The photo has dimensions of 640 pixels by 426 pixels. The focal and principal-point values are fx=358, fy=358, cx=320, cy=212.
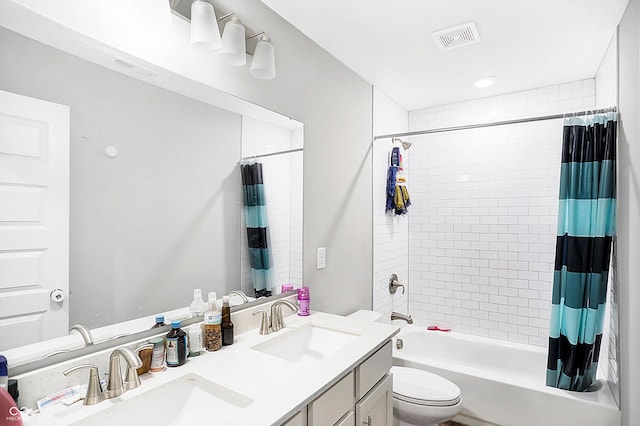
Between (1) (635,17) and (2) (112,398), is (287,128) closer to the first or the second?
(2) (112,398)

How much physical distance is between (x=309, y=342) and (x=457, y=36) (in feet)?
6.39

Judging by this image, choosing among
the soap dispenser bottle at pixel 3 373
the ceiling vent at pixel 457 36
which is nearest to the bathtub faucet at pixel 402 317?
the ceiling vent at pixel 457 36

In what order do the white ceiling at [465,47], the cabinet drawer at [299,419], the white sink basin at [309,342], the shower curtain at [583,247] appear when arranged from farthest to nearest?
the shower curtain at [583,247] < the white ceiling at [465,47] < the white sink basin at [309,342] < the cabinet drawer at [299,419]

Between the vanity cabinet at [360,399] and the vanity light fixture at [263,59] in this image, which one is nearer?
the vanity cabinet at [360,399]

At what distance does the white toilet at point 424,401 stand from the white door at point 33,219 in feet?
5.76

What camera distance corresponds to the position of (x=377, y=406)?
162cm

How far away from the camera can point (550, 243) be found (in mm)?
2922

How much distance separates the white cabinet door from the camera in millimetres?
1475

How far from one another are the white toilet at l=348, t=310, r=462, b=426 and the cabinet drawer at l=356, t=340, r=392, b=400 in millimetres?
504

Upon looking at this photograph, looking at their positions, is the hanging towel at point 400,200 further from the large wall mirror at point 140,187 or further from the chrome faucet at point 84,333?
the chrome faucet at point 84,333

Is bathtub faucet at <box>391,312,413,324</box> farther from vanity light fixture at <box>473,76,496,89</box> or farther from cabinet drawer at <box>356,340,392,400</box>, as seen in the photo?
vanity light fixture at <box>473,76,496,89</box>

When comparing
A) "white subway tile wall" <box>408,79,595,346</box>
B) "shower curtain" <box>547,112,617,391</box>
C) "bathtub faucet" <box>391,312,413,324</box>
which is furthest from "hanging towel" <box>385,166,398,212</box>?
"shower curtain" <box>547,112,617,391</box>

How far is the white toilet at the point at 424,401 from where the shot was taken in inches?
78.9

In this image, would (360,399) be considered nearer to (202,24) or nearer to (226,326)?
(226,326)
